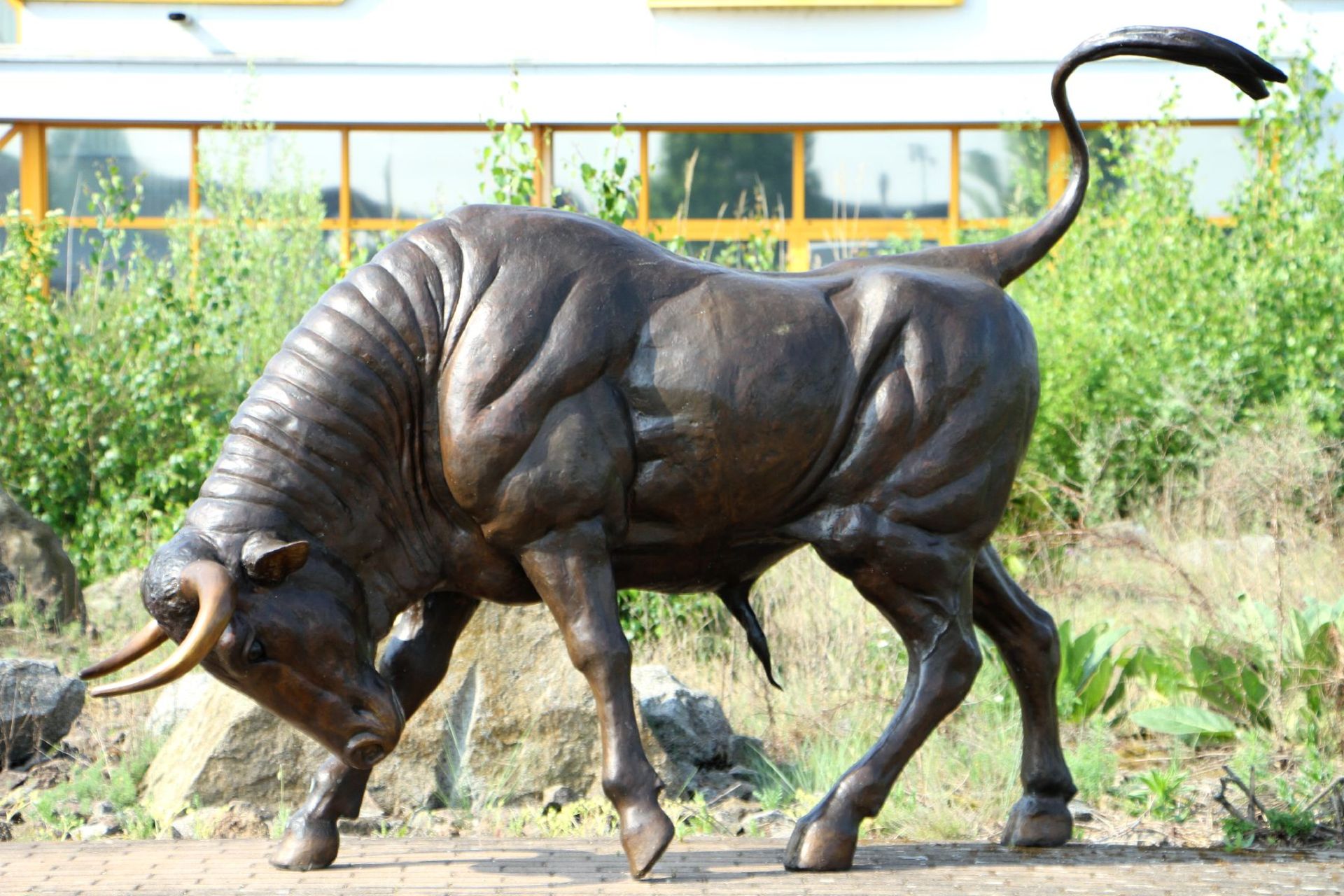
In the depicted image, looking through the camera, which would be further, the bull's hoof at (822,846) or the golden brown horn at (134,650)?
the bull's hoof at (822,846)

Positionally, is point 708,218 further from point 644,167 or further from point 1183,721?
point 1183,721

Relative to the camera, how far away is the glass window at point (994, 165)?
603 inches

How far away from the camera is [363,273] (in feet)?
12.5

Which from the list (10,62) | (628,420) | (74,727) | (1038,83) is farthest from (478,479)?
(10,62)

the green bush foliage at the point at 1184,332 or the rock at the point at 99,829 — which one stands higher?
the green bush foliage at the point at 1184,332

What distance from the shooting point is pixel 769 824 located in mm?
5363

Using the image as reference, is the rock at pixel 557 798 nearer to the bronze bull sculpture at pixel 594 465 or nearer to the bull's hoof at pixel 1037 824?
the bronze bull sculpture at pixel 594 465

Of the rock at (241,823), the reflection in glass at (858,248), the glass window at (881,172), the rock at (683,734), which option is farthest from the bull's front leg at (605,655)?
the glass window at (881,172)

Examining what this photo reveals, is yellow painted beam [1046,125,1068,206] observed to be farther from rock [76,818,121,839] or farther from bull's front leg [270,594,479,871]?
bull's front leg [270,594,479,871]

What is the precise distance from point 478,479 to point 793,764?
277 cm

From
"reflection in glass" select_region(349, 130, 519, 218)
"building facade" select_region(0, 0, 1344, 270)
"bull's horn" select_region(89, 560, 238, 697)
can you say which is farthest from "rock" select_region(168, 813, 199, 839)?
"reflection in glass" select_region(349, 130, 519, 218)

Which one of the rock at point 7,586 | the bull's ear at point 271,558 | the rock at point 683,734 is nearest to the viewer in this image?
the bull's ear at point 271,558

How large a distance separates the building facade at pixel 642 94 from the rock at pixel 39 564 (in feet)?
24.5

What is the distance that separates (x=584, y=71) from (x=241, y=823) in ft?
37.0
